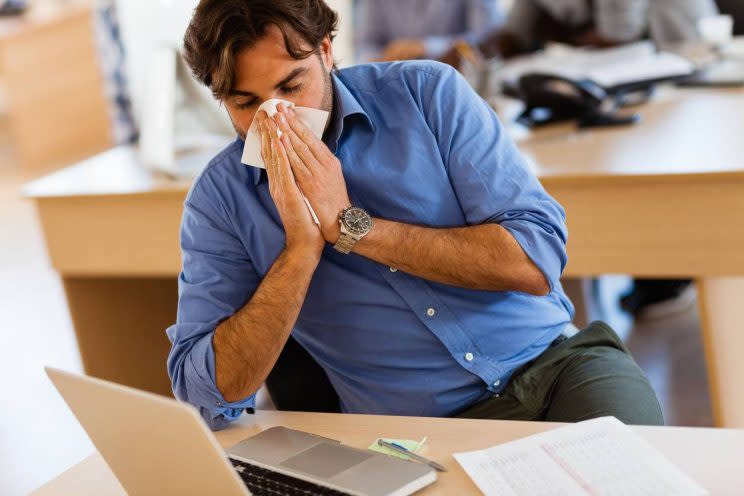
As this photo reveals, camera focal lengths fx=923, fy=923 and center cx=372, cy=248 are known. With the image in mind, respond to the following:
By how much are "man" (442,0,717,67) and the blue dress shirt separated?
4.83ft

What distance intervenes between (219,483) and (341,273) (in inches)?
21.5

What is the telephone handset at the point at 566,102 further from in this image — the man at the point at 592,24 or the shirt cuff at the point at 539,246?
the shirt cuff at the point at 539,246

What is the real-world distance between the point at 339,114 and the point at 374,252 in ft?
0.74

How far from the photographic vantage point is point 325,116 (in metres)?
1.33

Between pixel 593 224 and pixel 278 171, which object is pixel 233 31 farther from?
pixel 593 224

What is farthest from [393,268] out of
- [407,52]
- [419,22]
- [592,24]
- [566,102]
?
[419,22]

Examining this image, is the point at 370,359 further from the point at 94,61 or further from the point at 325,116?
the point at 94,61

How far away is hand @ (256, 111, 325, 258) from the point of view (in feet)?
4.21

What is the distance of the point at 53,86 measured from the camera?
19.5 feet

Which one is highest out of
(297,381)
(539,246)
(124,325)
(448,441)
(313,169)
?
(313,169)

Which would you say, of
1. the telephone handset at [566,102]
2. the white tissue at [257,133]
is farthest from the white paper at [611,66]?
the white tissue at [257,133]

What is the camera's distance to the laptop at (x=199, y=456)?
0.84 metres

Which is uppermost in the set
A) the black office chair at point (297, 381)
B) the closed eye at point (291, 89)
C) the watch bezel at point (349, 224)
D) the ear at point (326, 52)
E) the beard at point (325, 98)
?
the ear at point (326, 52)

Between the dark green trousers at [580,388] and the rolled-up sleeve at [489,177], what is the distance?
12 cm
